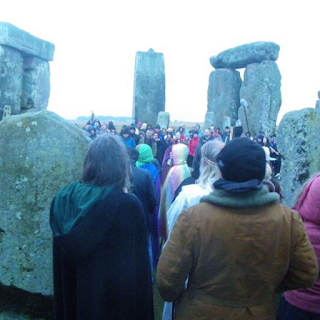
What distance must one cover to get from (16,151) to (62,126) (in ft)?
1.24

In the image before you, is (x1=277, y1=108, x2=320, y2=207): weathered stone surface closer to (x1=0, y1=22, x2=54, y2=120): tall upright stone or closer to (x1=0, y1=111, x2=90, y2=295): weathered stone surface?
(x1=0, y1=111, x2=90, y2=295): weathered stone surface

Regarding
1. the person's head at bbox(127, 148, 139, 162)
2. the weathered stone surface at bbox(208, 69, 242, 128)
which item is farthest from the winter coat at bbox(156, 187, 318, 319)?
the weathered stone surface at bbox(208, 69, 242, 128)

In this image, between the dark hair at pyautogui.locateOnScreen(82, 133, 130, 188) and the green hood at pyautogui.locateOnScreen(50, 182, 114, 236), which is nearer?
the green hood at pyautogui.locateOnScreen(50, 182, 114, 236)

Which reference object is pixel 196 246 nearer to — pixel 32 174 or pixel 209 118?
pixel 32 174

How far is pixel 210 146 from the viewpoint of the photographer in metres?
2.93

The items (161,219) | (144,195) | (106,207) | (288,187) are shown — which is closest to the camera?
(106,207)

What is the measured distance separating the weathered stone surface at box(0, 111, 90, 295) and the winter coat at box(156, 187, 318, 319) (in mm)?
1518

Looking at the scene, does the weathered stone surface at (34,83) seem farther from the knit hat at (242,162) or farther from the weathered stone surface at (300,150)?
the knit hat at (242,162)

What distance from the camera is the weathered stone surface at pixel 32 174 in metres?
3.21

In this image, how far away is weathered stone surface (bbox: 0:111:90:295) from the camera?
3205mm

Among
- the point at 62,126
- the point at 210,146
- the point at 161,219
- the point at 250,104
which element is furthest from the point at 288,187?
the point at 250,104

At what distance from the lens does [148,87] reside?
20016 millimetres

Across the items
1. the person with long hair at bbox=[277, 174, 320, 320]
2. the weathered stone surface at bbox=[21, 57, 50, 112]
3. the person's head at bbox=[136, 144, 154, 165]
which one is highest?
the weathered stone surface at bbox=[21, 57, 50, 112]

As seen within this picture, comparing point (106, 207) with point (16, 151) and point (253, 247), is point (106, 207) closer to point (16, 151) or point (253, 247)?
point (253, 247)
